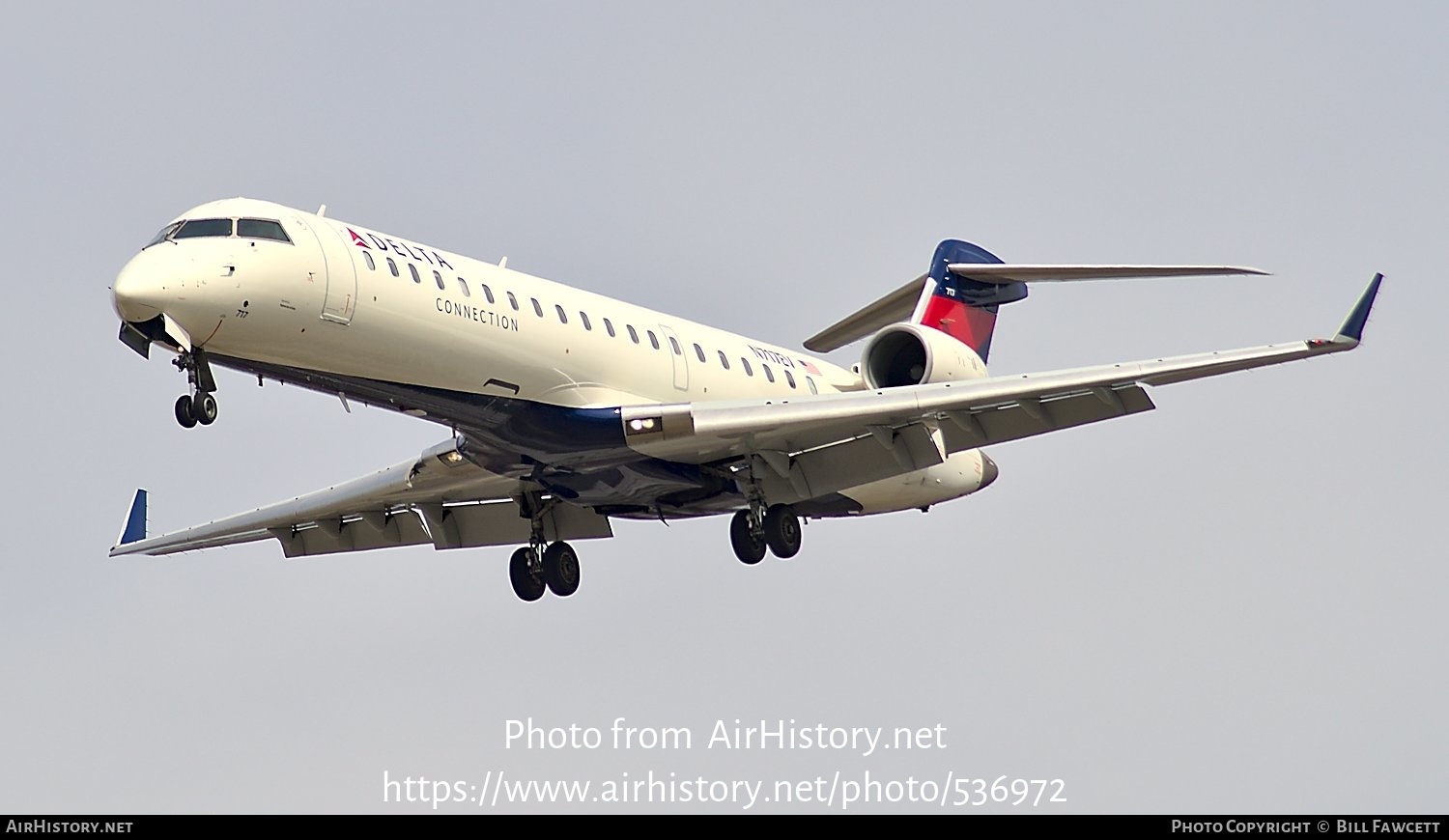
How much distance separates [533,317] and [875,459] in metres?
4.71

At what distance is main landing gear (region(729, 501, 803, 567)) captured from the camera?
2467 centimetres

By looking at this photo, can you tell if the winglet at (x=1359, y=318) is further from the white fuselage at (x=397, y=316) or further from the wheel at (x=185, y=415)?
the wheel at (x=185, y=415)

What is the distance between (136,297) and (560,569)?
844cm

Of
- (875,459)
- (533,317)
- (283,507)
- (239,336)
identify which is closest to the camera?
(239,336)

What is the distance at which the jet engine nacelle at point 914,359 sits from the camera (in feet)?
84.0

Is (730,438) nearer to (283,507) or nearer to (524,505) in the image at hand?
(524,505)

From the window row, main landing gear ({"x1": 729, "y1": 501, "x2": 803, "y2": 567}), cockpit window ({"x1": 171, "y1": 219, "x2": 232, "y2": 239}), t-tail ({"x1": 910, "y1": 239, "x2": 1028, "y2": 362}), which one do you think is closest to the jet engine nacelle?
the window row

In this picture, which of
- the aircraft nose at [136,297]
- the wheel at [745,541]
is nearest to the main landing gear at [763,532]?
the wheel at [745,541]

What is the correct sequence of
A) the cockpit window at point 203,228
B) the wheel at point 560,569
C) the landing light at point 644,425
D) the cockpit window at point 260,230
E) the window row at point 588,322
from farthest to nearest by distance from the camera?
the wheel at point 560,569 → the landing light at point 644,425 → the window row at point 588,322 → the cockpit window at point 260,230 → the cockpit window at point 203,228

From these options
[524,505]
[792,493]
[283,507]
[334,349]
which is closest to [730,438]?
[792,493]

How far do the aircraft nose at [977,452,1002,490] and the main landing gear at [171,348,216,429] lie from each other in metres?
12.0

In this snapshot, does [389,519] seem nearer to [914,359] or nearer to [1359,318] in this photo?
[914,359]

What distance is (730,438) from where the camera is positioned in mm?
23297

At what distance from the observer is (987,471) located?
91.6ft
